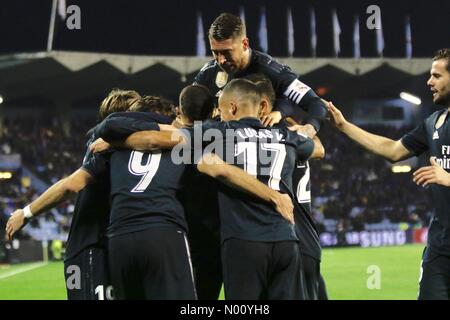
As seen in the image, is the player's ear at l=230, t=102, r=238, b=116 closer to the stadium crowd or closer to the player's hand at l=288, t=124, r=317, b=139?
the player's hand at l=288, t=124, r=317, b=139

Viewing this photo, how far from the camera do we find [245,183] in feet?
16.5

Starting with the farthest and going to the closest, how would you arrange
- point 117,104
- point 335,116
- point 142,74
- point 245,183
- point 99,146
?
point 142,74 → point 335,116 → point 117,104 → point 99,146 → point 245,183

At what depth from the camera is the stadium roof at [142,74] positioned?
30719mm

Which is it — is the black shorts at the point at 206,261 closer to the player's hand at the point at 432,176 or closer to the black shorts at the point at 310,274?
the black shorts at the point at 310,274

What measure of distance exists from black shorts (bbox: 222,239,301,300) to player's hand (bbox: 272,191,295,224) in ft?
0.58

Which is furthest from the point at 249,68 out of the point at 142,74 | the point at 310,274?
the point at 142,74

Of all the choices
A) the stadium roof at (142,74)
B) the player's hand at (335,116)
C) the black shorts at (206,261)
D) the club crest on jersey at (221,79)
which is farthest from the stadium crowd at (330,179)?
the player's hand at (335,116)

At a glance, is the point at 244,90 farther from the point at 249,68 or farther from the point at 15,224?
the point at 15,224

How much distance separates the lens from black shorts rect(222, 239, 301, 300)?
16.5 feet

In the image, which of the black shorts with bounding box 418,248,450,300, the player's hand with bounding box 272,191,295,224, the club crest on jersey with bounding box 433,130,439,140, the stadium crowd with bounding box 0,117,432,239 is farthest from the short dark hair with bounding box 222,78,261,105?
the stadium crowd with bounding box 0,117,432,239

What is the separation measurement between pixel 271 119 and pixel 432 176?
1.21 m

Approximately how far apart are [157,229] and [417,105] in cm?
3677

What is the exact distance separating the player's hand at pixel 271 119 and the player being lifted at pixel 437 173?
2.29 feet

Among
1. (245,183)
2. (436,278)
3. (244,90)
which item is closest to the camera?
(245,183)
